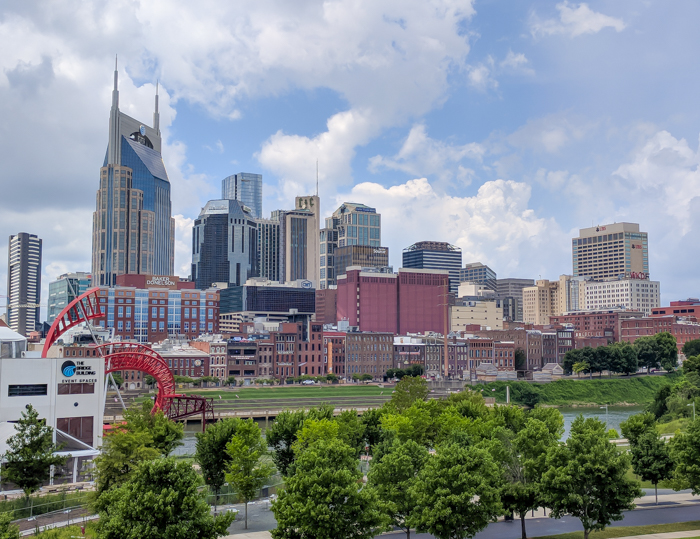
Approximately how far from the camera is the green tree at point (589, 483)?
46281mm

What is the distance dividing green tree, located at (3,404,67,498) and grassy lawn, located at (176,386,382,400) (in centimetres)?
9224

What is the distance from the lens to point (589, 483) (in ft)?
153

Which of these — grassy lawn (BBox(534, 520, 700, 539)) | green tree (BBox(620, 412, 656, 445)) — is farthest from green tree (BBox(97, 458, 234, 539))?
green tree (BBox(620, 412, 656, 445))

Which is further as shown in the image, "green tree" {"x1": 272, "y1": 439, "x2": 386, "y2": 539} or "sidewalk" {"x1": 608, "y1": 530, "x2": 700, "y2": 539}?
"sidewalk" {"x1": 608, "y1": 530, "x2": 700, "y2": 539}

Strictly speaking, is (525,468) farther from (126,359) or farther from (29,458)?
(126,359)

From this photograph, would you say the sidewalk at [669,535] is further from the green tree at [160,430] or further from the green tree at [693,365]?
the green tree at [693,365]

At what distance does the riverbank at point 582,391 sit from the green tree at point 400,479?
392ft

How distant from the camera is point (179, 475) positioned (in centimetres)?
3634

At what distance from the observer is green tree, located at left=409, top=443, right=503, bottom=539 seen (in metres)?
43.8

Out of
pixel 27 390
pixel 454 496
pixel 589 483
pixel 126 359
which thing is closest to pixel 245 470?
pixel 454 496

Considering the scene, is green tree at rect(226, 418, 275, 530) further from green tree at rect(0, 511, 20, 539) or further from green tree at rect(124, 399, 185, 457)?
green tree at rect(0, 511, 20, 539)

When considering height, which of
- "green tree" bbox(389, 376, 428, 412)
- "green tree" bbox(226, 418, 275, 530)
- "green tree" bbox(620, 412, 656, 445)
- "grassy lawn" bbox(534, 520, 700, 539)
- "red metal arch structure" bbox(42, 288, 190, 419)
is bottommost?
"grassy lawn" bbox(534, 520, 700, 539)

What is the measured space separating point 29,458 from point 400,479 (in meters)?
29.0

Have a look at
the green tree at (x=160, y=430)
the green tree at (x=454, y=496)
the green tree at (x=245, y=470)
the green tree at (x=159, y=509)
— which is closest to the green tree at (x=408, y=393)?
the green tree at (x=160, y=430)
